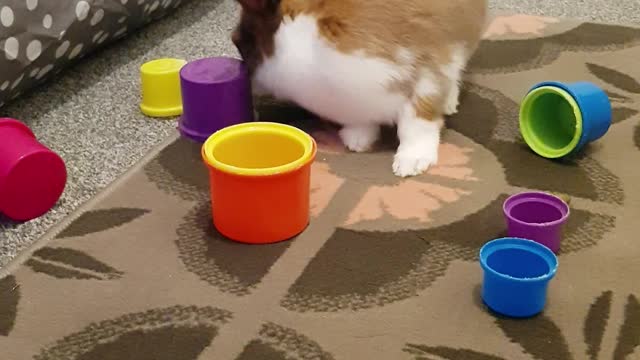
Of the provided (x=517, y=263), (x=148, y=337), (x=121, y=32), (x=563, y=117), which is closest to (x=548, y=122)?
(x=563, y=117)

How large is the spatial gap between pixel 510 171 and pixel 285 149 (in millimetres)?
382

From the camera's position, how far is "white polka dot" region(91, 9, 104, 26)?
66.4 inches

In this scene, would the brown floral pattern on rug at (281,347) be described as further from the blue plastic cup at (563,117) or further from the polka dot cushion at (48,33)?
the polka dot cushion at (48,33)

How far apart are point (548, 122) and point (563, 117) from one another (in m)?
0.03

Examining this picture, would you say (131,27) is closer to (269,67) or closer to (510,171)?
(269,67)

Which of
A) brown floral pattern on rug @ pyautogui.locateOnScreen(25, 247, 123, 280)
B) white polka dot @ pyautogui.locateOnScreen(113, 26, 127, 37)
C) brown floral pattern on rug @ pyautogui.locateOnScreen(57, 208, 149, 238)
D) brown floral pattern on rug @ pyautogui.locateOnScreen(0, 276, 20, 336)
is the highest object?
white polka dot @ pyautogui.locateOnScreen(113, 26, 127, 37)

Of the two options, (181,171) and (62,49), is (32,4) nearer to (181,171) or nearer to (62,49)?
(62,49)

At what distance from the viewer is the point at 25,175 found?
125 centimetres

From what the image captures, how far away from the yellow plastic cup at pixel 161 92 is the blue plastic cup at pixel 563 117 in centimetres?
64

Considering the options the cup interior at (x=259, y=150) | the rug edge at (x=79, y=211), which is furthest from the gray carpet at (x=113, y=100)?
the cup interior at (x=259, y=150)

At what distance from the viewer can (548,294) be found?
1.11 m

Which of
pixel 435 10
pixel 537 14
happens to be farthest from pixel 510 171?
pixel 537 14

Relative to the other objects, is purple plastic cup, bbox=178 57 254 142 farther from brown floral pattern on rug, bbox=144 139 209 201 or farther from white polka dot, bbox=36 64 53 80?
white polka dot, bbox=36 64 53 80

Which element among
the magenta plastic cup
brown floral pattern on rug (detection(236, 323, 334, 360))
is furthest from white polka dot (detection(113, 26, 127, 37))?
brown floral pattern on rug (detection(236, 323, 334, 360))
